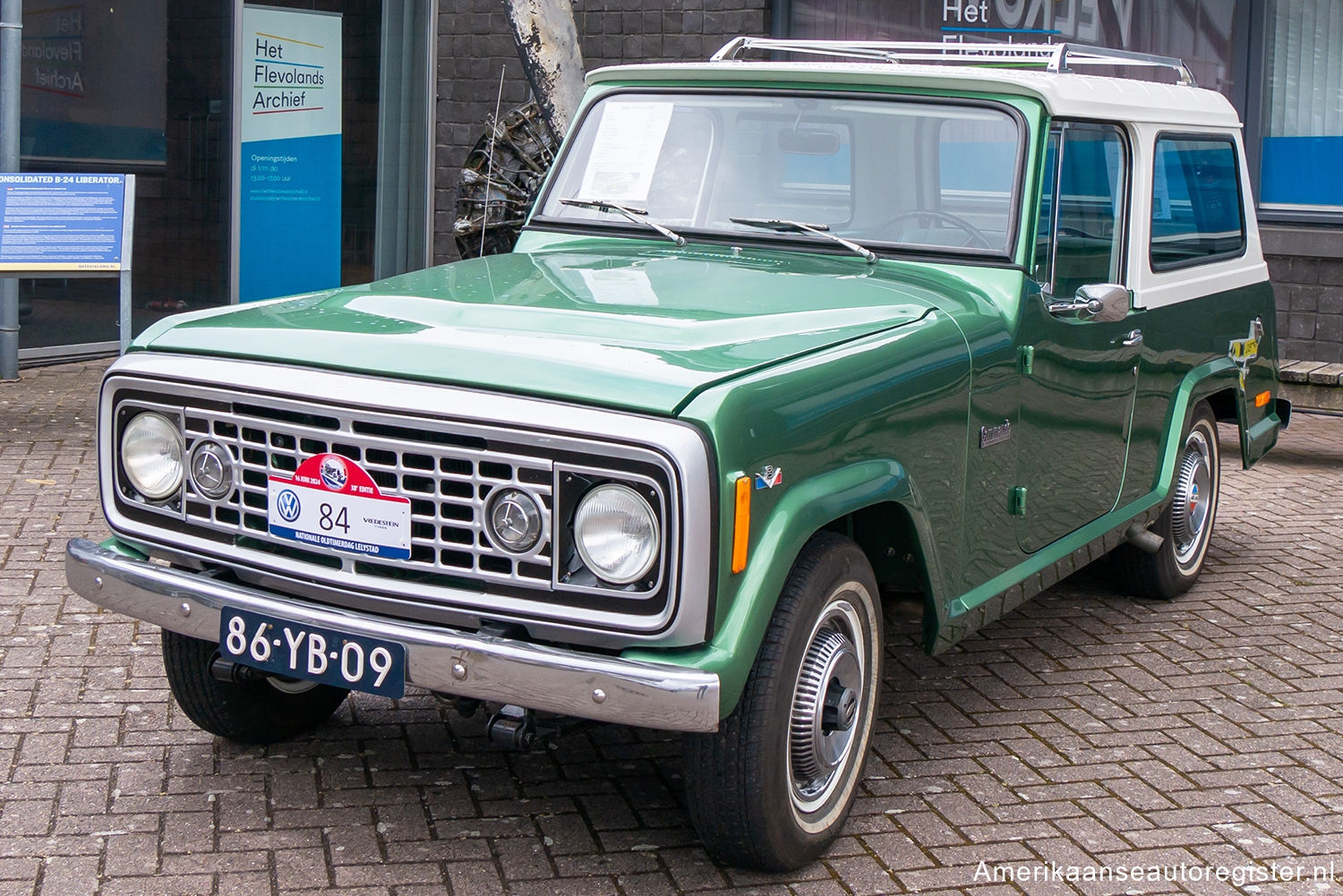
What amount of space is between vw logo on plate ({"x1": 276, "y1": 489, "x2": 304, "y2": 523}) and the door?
7.04 feet

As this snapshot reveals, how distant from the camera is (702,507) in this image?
3.01 metres

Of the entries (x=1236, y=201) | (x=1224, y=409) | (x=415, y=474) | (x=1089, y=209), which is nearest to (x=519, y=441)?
(x=415, y=474)

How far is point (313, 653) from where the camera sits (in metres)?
3.35

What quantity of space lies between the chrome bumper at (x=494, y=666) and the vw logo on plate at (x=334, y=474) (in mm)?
281

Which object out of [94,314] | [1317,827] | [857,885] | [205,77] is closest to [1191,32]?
[205,77]

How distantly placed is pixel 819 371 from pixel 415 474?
950mm

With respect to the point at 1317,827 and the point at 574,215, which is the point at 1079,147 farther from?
the point at 1317,827

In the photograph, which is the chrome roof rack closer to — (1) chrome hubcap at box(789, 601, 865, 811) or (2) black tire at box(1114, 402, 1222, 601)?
(2) black tire at box(1114, 402, 1222, 601)

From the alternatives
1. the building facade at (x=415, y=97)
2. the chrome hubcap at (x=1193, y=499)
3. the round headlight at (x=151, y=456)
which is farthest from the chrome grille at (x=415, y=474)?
the building facade at (x=415, y=97)

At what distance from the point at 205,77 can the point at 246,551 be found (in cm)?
904

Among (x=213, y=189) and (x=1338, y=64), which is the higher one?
(x=1338, y=64)

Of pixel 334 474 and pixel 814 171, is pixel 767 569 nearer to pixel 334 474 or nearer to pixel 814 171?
pixel 334 474

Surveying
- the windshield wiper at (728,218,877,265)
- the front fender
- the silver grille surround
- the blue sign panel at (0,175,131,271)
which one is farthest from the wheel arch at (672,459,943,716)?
the blue sign panel at (0,175,131,271)

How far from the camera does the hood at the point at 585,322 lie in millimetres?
3225
